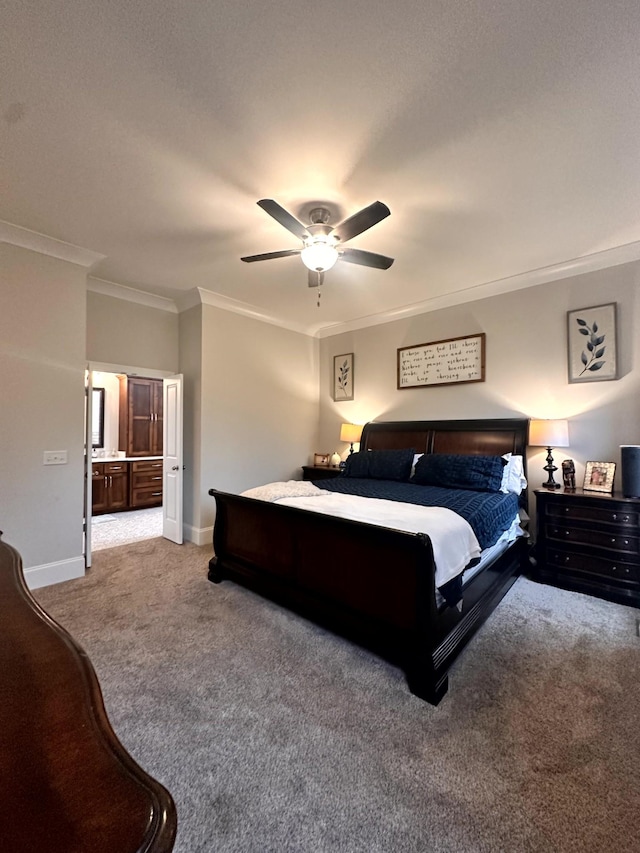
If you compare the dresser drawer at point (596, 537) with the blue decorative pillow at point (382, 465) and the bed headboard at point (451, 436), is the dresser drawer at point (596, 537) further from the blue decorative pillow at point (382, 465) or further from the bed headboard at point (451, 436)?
the blue decorative pillow at point (382, 465)

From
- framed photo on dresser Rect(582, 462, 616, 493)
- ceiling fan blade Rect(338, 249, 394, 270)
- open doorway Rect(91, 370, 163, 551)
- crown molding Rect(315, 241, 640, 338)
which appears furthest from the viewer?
Answer: open doorway Rect(91, 370, 163, 551)

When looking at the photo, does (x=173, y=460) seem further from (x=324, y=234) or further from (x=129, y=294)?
(x=324, y=234)

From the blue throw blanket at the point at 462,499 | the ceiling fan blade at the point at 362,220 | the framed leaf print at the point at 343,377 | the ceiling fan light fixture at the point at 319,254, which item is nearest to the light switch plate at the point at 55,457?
the blue throw blanket at the point at 462,499

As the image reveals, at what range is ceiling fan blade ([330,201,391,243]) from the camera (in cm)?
204

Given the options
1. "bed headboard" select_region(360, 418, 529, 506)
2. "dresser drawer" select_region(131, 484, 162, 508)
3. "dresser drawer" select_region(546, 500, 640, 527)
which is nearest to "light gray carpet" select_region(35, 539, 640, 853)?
"dresser drawer" select_region(546, 500, 640, 527)

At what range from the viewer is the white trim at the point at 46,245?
9.41 ft

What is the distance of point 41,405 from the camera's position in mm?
3094

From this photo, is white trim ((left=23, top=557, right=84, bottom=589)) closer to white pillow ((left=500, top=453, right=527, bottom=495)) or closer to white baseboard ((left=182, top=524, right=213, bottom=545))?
white baseboard ((left=182, top=524, right=213, bottom=545))

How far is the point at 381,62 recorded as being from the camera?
5.23ft

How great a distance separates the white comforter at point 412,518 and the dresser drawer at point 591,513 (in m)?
1.35

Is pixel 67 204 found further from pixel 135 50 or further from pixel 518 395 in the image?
pixel 518 395

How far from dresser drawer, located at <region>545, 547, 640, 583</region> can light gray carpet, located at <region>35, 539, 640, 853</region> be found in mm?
284

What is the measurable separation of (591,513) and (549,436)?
72 centimetres

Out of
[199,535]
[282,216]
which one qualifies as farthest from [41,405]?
[282,216]
